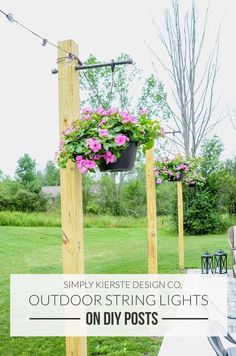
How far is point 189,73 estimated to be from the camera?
35.2 ft

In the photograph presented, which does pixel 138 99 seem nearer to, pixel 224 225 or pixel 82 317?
pixel 224 225

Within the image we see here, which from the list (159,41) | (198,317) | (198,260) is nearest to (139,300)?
(198,317)

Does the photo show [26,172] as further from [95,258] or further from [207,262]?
[207,262]

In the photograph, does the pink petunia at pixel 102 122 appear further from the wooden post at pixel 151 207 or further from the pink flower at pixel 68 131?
the wooden post at pixel 151 207

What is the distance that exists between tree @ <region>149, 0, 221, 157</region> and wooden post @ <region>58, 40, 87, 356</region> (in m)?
9.12

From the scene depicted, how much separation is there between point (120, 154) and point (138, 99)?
11.7 meters

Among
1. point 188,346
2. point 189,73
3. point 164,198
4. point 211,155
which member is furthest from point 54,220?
point 188,346

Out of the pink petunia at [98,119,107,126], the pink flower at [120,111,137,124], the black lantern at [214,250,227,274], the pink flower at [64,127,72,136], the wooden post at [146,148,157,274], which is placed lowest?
the black lantern at [214,250,227,274]

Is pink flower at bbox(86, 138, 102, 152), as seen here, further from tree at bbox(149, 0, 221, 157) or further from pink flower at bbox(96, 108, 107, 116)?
tree at bbox(149, 0, 221, 157)

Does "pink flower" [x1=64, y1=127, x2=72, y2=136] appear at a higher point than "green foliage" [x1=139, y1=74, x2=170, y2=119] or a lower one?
lower

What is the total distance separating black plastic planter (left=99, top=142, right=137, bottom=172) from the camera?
170cm

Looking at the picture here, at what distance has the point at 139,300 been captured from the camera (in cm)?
403

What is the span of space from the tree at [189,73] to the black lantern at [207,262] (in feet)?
18.0

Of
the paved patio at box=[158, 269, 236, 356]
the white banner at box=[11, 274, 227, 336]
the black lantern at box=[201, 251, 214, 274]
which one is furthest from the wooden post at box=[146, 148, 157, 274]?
the black lantern at box=[201, 251, 214, 274]
